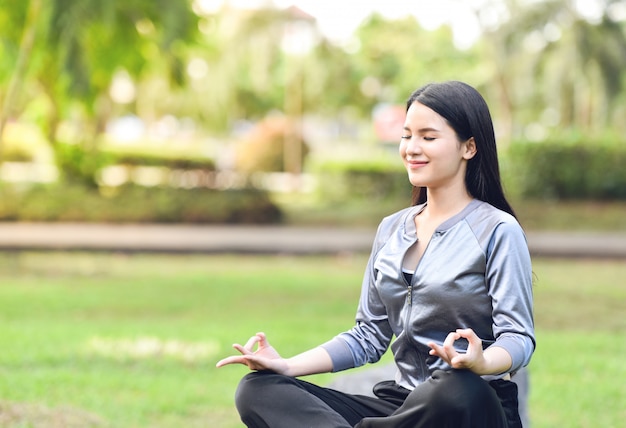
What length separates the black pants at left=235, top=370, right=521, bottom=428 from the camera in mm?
2365

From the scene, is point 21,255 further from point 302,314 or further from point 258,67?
point 258,67

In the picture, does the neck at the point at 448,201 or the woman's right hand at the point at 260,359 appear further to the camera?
the neck at the point at 448,201

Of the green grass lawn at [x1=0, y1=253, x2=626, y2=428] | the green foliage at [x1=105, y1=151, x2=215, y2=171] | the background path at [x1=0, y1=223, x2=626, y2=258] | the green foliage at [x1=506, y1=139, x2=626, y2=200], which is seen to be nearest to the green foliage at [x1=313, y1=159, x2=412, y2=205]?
the green foliage at [x1=506, y1=139, x2=626, y2=200]

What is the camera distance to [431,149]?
2717 mm

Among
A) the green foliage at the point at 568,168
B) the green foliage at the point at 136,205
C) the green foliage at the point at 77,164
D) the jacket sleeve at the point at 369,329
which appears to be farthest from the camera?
the green foliage at the point at 568,168

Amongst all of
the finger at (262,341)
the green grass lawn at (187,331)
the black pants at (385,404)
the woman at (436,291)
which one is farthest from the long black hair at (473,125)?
the green grass lawn at (187,331)

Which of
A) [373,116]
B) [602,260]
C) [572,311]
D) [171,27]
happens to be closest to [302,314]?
[572,311]

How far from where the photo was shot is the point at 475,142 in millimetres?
2736

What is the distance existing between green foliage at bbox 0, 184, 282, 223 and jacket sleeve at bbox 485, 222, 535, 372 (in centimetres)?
1589

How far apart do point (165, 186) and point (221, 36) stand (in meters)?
6.18

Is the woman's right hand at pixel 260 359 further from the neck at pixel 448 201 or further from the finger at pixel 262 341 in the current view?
the neck at pixel 448 201

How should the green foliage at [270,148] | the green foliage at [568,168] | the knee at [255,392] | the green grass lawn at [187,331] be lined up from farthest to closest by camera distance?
the green foliage at [270,148]
the green foliage at [568,168]
the green grass lawn at [187,331]
the knee at [255,392]

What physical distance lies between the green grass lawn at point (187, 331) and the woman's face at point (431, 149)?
2874mm

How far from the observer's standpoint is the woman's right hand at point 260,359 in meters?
2.69
